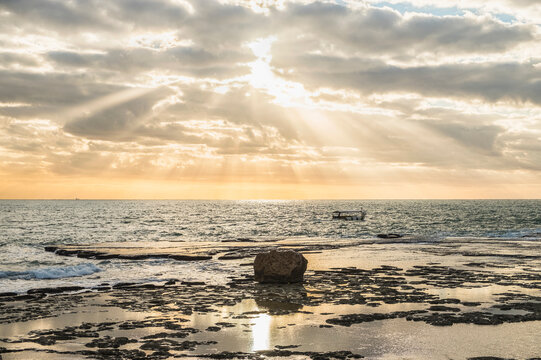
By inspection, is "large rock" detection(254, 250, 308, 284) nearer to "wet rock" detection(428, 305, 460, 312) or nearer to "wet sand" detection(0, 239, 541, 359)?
"wet sand" detection(0, 239, 541, 359)

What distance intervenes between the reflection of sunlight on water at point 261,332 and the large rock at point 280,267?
8.02 metres

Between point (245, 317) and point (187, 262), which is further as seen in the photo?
point (187, 262)

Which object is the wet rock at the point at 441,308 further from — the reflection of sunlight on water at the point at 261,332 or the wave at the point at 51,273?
the wave at the point at 51,273

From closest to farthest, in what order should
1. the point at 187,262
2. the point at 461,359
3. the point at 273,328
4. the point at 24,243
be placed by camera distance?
the point at 461,359 < the point at 273,328 < the point at 187,262 < the point at 24,243

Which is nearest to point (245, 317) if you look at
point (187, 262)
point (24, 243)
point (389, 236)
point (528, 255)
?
point (187, 262)

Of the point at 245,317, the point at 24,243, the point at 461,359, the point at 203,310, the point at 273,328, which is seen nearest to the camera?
the point at 461,359

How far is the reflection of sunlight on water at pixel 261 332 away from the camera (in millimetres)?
14359

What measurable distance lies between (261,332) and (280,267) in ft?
35.1

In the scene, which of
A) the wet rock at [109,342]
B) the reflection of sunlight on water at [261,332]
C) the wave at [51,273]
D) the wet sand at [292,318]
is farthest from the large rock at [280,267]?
the wave at [51,273]

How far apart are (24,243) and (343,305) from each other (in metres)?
56.9

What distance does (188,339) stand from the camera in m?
15.2

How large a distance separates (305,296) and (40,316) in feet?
37.7

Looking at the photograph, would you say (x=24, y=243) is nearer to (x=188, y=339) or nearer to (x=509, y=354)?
(x=188, y=339)

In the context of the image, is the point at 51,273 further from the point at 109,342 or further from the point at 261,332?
the point at 261,332
